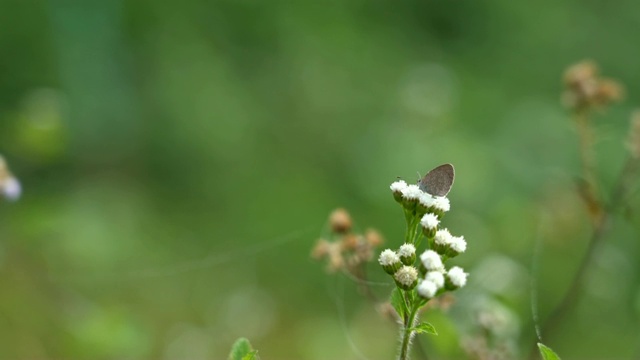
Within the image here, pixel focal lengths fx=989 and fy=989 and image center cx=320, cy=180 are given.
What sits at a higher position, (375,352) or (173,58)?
(173,58)

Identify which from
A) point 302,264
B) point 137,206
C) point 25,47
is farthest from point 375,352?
point 25,47

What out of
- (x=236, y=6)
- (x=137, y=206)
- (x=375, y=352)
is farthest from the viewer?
(x=236, y=6)

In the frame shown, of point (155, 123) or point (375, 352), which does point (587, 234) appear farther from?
point (155, 123)

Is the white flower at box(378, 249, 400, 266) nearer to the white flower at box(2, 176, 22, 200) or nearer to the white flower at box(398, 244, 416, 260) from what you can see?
the white flower at box(398, 244, 416, 260)

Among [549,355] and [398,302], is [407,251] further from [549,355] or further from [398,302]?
[549,355]

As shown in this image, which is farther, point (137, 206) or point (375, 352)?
point (137, 206)

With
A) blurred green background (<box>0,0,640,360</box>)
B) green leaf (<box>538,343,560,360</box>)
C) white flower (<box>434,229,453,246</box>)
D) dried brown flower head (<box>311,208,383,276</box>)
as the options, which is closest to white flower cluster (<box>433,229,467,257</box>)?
white flower (<box>434,229,453,246</box>)

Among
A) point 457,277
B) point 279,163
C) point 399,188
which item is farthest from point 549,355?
point 279,163
